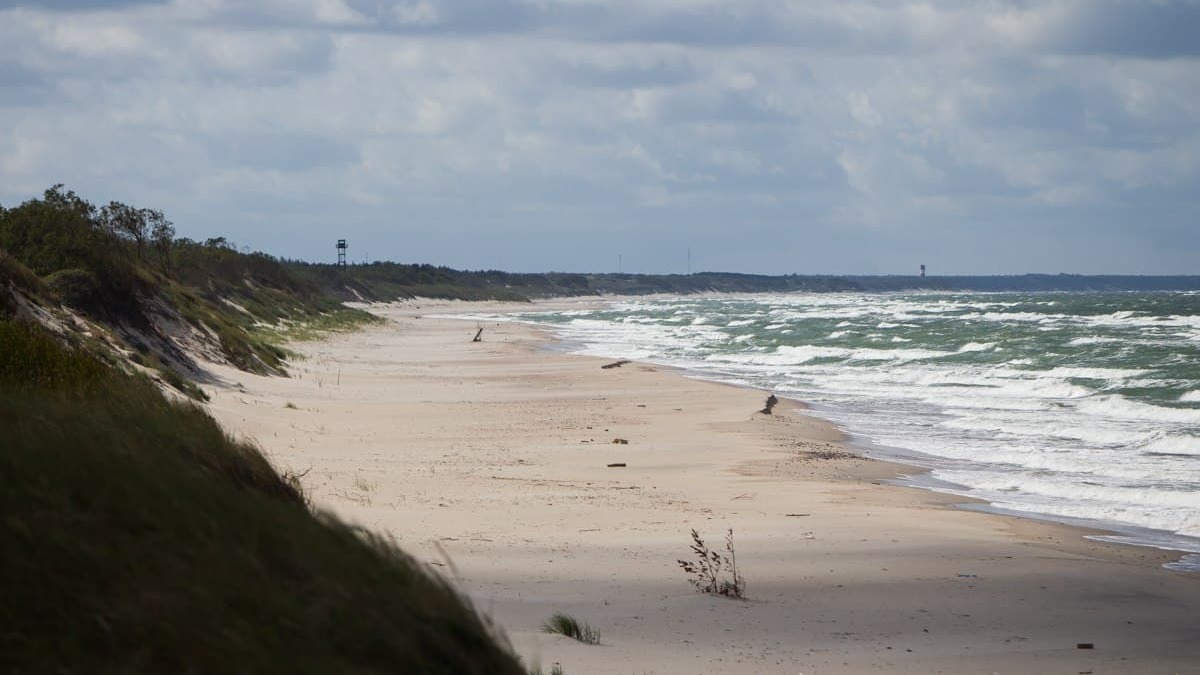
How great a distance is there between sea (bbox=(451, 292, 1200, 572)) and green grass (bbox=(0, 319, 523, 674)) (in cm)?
935

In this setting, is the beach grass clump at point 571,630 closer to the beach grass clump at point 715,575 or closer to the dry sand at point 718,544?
the dry sand at point 718,544

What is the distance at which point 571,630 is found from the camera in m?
8.02

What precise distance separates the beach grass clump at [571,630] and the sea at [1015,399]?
6686 mm

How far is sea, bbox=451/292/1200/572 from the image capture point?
16.7 metres

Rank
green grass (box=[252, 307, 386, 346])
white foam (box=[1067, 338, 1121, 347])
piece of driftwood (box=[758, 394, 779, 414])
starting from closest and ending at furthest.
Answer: piece of driftwood (box=[758, 394, 779, 414]), white foam (box=[1067, 338, 1121, 347]), green grass (box=[252, 307, 386, 346])

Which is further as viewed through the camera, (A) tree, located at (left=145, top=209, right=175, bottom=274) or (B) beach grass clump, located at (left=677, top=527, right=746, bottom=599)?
(A) tree, located at (left=145, top=209, right=175, bottom=274)

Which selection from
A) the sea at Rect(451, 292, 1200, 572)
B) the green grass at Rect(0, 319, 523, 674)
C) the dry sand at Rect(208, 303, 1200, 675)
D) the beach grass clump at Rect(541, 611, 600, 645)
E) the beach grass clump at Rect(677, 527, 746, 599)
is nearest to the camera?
the green grass at Rect(0, 319, 523, 674)

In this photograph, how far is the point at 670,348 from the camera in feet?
182

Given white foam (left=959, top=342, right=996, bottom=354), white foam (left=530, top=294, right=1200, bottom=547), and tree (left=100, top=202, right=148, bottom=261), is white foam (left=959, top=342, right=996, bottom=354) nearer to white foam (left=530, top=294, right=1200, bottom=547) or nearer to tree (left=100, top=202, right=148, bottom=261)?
white foam (left=530, top=294, right=1200, bottom=547)

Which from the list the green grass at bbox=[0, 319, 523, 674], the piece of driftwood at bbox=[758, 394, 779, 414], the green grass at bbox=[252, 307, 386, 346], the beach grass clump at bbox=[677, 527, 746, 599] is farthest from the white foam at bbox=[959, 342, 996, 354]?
the green grass at bbox=[0, 319, 523, 674]

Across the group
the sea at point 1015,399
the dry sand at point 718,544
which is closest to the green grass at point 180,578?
the dry sand at point 718,544

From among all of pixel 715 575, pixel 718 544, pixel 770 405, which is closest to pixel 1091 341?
pixel 770 405

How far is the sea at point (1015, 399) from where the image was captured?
54.6ft

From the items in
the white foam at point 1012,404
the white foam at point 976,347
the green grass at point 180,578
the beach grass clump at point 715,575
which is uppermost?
the green grass at point 180,578
